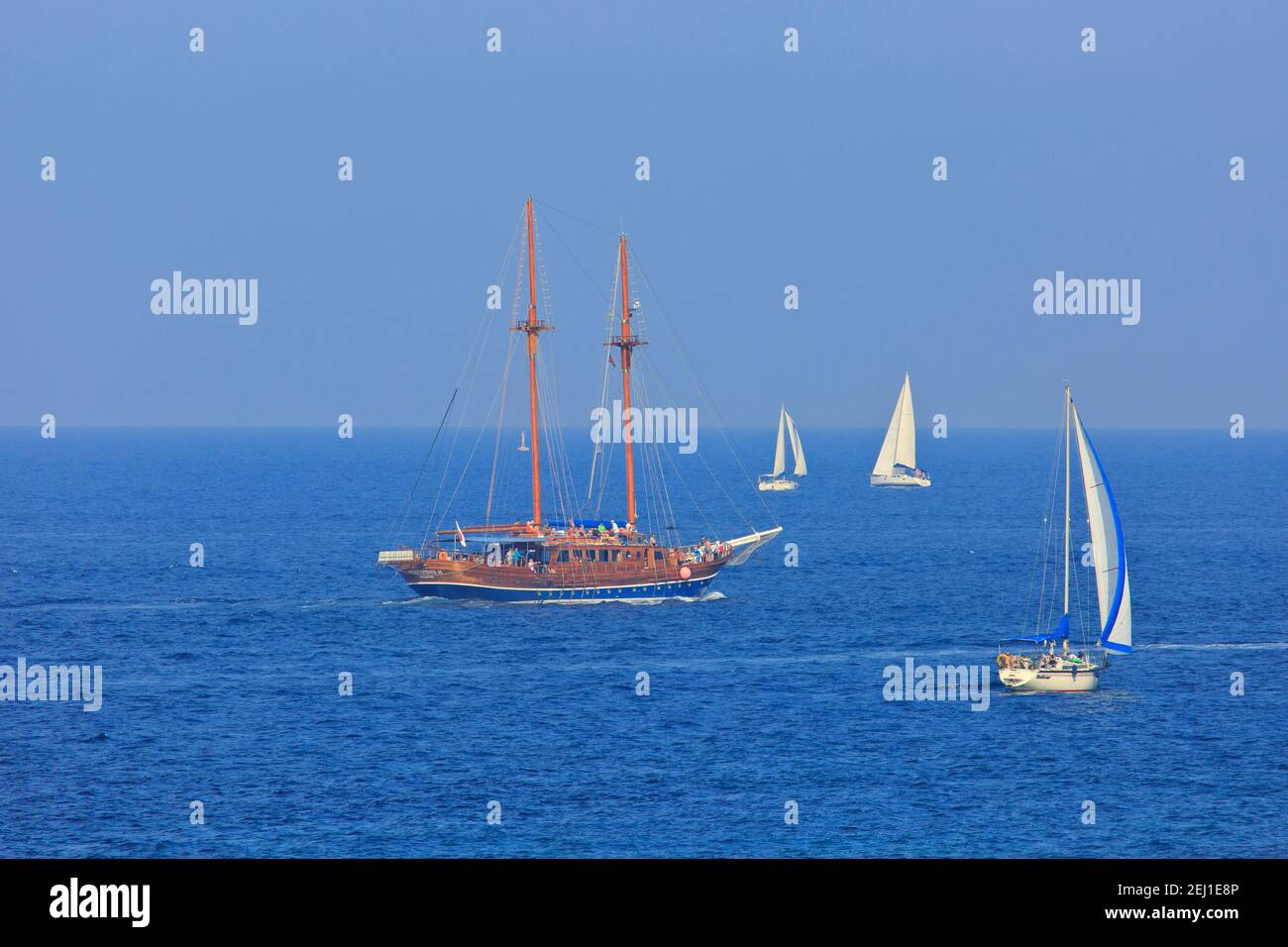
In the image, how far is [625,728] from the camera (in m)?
67.3

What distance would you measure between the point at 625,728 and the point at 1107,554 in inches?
1042

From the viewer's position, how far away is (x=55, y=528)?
170 metres

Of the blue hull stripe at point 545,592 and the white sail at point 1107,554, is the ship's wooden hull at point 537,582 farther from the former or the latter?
the white sail at point 1107,554

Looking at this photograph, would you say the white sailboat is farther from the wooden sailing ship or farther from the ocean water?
the wooden sailing ship

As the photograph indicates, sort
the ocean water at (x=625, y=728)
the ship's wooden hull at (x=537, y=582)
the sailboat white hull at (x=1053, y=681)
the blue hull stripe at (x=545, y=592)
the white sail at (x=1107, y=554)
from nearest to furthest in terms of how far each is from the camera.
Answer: the ocean water at (x=625, y=728) < the white sail at (x=1107, y=554) < the sailboat white hull at (x=1053, y=681) < the ship's wooden hull at (x=537, y=582) < the blue hull stripe at (x=545, y=592)

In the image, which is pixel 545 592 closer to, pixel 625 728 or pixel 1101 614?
pixel 625 728

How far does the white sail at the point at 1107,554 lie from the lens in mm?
72438

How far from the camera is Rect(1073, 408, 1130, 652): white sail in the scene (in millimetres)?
72438

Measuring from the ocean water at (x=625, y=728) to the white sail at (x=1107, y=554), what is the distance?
3.06m

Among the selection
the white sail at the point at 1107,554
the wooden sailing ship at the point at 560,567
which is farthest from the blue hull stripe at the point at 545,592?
the white sail at the point at 1107,554
